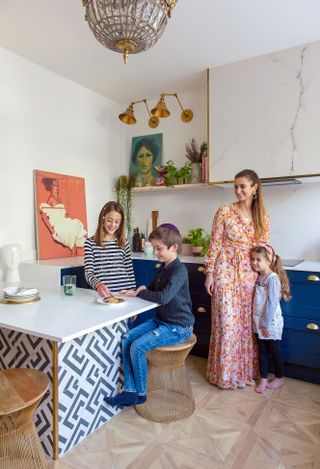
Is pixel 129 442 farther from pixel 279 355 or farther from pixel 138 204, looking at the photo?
pixel 138 204

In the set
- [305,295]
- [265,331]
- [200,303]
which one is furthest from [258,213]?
[200,303]

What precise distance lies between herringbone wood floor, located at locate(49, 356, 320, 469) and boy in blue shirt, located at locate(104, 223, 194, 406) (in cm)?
21

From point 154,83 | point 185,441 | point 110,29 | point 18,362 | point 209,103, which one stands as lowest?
point 185,441

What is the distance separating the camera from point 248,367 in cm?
248

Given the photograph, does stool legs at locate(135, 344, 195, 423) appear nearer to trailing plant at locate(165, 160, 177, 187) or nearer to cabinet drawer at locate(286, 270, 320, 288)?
cabinet drawer at locate(286, 270, 320, 288)

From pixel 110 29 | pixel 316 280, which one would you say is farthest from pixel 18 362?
pixel 316 280

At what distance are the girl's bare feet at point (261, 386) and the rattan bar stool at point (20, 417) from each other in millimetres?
1481

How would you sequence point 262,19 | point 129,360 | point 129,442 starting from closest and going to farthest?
point 129,442 → point 129,360 → point 262,19

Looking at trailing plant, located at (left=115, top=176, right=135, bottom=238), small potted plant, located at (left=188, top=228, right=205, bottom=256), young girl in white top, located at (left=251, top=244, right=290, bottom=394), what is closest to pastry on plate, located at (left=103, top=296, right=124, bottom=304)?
young girl in white top, located at (left=251, top=244, right=290, bottom=394)

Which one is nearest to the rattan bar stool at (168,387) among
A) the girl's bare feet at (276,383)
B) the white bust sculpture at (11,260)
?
the girl's bare feet at (276,383)

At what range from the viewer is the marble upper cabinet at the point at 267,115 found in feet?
8.59

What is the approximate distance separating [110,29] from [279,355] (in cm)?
222

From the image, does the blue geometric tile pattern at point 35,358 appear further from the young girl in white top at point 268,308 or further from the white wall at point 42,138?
the young girl in white top at point 268,308

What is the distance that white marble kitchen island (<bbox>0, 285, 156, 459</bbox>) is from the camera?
5.27 ft
